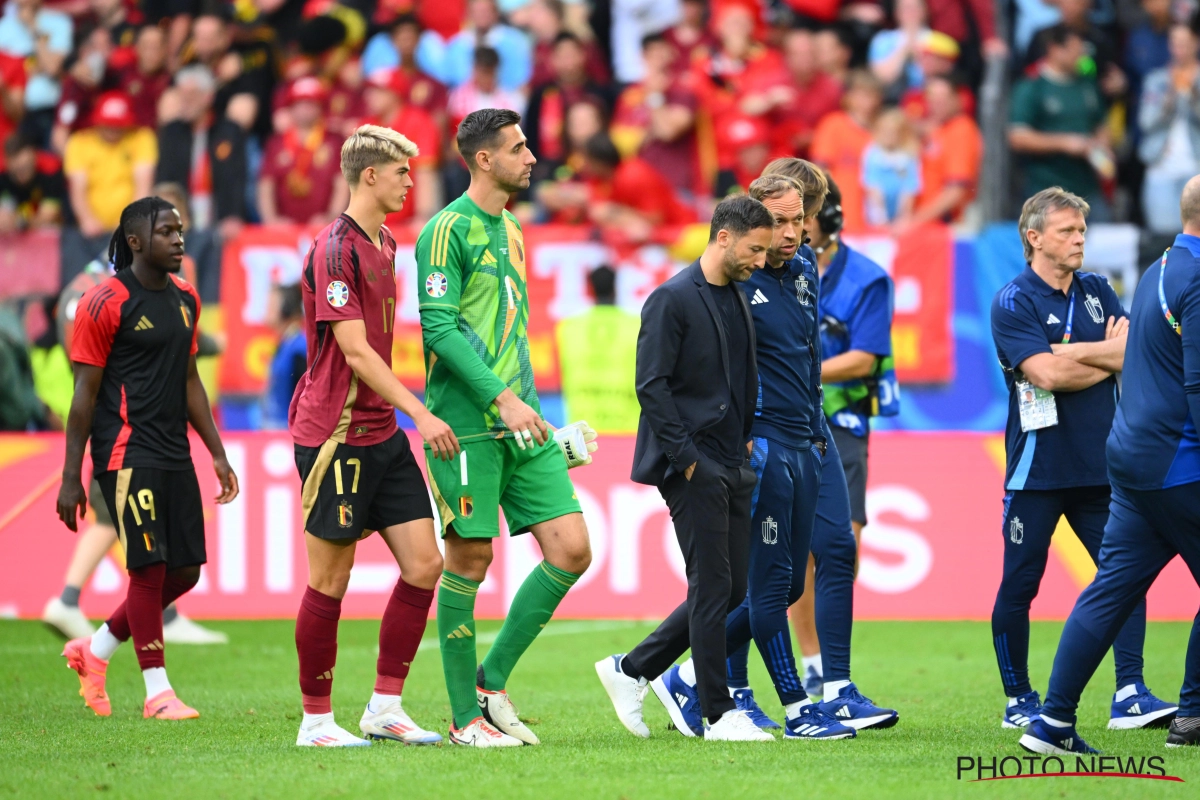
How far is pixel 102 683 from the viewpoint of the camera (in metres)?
7.70

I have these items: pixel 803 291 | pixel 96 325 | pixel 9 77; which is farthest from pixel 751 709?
pixel 9 77

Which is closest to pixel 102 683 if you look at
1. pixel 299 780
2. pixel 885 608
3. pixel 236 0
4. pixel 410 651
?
pixel 410 651

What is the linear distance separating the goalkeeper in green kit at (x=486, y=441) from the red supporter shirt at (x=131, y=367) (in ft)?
6.03

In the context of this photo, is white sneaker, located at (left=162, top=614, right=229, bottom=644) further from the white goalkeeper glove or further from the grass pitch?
the white goalkeeper glove

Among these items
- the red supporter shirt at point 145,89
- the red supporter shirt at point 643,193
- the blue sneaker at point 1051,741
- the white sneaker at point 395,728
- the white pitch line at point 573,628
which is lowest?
the white pitch line at point 573,628

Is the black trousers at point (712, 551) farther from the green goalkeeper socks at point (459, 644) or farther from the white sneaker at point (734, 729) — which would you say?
the green goalkeeper socks at point (459, 644)

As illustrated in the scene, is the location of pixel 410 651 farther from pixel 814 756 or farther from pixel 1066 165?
pixel 1066 165

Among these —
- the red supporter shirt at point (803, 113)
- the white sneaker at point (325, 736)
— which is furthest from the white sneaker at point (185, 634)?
the red supporter shirt at point (803, 113)

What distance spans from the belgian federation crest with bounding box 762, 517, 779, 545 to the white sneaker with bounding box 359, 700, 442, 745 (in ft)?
5.38

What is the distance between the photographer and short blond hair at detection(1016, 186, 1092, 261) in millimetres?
6746

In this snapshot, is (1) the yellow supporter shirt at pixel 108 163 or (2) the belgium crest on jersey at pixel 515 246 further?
(1) the yellow supporter shirt at pixel 108 163

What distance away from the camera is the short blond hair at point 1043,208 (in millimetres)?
6746

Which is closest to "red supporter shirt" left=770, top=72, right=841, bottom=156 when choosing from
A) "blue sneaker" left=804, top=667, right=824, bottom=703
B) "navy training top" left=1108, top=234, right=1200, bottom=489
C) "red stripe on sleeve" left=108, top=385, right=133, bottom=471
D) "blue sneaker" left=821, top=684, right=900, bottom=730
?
"blue sneaker" left=804, top=667, right=824, bottom=703

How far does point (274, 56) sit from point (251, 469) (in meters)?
7.63
